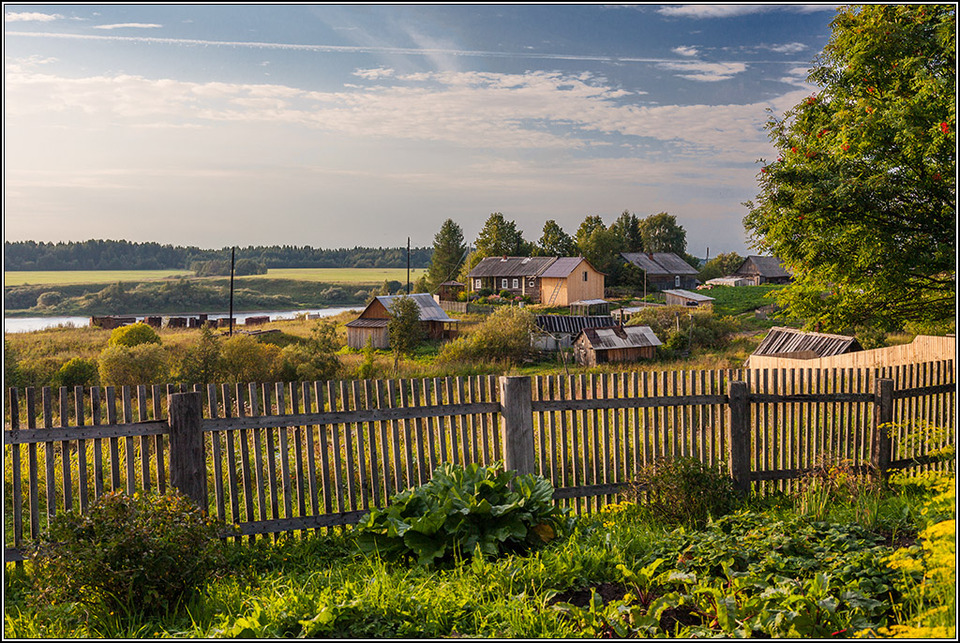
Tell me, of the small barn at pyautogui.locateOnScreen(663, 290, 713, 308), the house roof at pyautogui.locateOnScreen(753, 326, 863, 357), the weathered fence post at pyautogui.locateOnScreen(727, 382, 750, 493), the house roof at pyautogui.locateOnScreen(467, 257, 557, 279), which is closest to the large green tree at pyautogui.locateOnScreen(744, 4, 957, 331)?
the weathered fence post at pyautogui.locateOnScreen(727, 382, 750, 493)

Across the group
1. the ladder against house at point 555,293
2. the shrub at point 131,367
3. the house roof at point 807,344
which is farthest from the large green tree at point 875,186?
the ladder against house at point 555,293

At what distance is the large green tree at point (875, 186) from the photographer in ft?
33.4

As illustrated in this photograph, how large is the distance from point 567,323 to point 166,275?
74047 millimetres

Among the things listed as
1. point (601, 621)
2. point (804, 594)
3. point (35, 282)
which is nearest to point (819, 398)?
point (804, 594)

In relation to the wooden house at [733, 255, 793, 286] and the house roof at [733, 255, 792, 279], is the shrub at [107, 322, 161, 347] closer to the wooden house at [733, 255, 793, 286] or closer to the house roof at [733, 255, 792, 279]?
the wooden house at [733, 255, 793, 286]

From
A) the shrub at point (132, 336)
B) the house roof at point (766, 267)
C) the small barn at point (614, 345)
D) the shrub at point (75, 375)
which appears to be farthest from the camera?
the house roof at point (766, 267)

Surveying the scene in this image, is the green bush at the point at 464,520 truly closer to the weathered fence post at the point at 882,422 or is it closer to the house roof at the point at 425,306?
the weathered fence post at the point at 882,422

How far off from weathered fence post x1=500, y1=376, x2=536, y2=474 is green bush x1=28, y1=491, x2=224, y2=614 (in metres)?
3.04

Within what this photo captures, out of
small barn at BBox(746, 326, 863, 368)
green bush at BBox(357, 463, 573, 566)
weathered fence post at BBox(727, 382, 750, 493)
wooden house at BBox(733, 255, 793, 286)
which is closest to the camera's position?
green bush at BBox(357, 463, 573, 566)

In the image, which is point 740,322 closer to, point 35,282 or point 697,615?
point 697,615

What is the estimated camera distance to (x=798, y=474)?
7.91m

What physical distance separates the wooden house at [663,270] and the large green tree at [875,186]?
210 feet

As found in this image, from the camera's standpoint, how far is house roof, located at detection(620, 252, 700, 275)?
3041 inches

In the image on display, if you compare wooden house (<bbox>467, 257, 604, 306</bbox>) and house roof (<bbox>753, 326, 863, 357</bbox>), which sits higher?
wooden house (<bbox>467, 257, 604, 306</bbox>)
